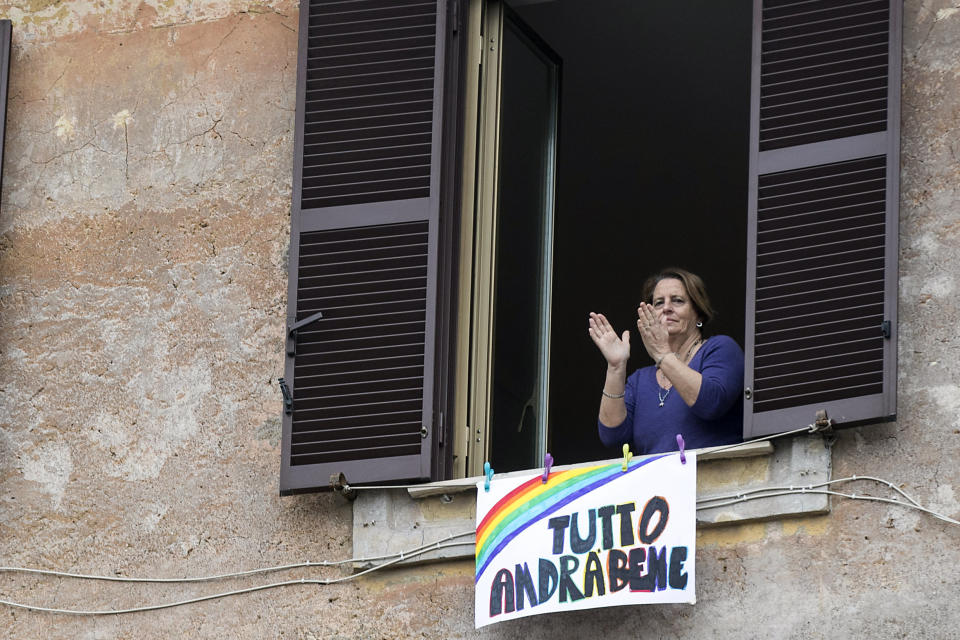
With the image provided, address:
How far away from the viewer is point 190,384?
713 centimetres

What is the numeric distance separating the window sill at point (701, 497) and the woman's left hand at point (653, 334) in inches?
17.5

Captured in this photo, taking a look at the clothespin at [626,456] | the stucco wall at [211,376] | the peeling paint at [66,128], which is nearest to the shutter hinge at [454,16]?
the stucco wall at [211,376]

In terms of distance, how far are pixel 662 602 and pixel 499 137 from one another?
1788 mm

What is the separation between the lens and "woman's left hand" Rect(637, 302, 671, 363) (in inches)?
263

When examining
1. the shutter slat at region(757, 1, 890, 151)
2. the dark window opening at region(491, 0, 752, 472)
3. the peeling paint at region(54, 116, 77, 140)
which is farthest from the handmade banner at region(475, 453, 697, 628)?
the dark window opening at region(491, 0, 752, 472)

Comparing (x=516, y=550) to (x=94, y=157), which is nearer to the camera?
(x=516, y=550)

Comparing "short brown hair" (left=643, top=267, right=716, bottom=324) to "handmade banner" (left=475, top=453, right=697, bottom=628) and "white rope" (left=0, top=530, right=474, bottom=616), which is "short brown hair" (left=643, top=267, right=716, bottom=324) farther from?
"white rope" (left=0, top=530, right=474, bottom=616)

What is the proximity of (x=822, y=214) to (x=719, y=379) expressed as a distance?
23.5 inches

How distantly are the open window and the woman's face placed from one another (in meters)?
0.30

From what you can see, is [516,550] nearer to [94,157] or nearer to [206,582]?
[206,582]

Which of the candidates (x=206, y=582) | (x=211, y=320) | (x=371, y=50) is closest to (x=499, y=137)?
(x=371, y=50)

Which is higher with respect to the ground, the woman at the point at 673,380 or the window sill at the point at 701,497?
the woman at the point at 673,380

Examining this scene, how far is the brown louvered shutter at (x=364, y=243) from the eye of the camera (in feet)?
22.1

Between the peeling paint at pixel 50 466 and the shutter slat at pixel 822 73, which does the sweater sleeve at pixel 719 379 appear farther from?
the peeling paint at pixel 50 466
